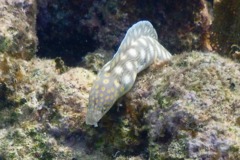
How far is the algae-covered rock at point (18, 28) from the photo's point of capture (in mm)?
4903

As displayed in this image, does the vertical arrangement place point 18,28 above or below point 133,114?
above

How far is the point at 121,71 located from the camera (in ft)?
14.0

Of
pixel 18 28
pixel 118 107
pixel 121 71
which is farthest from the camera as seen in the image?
pixel 18 28

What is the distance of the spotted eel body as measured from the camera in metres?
3.88

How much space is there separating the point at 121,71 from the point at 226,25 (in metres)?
3.22

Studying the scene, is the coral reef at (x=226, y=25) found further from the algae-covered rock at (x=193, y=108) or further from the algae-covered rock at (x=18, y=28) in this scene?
the algae-covered rock at (x=18, y=28)

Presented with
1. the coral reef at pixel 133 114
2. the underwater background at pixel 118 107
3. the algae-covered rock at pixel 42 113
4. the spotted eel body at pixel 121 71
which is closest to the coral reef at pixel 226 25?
the underwater background at pixel 118 107

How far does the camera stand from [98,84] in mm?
4020

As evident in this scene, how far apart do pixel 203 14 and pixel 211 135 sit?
15.5 feet

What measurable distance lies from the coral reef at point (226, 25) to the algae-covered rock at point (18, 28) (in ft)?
12.5

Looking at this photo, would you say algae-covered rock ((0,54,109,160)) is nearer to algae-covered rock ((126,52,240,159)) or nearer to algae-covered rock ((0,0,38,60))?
algae-covered rock ((0,0,38,60))

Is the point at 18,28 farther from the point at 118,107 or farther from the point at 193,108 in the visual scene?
the point at 193,108

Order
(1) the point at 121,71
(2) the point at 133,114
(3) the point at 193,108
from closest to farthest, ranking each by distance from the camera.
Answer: (3) the point at 193,108 → (2) the point at 133,114 → (1) the point at 121,71

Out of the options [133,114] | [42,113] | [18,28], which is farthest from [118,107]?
[18,28]
